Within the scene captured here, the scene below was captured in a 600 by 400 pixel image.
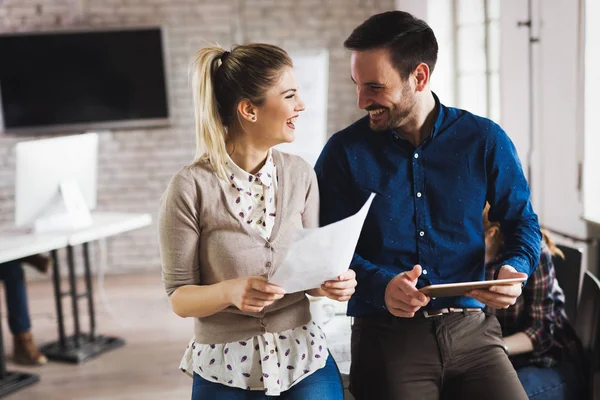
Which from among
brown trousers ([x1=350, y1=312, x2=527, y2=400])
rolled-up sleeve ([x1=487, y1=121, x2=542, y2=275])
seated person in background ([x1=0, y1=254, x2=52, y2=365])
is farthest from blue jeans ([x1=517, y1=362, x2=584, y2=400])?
seated person in background ([x1=0, y1=254, x2=52, y2=365])

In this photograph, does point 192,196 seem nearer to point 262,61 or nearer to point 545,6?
point 262,61

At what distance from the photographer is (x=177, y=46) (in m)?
5.37

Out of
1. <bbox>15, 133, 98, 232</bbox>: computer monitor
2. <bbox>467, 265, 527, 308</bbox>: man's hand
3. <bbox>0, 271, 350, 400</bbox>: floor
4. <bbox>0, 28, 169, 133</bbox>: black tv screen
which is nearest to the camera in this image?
<bbox>467, 265, 527, 308</bbox>: man's hand

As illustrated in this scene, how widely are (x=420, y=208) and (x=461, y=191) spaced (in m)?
0.12

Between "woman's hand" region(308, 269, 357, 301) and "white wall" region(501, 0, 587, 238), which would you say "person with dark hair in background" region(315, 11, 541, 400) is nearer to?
"woman's hand" region(308, 269, 357, 301)

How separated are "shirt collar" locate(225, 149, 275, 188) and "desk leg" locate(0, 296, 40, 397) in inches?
87.7

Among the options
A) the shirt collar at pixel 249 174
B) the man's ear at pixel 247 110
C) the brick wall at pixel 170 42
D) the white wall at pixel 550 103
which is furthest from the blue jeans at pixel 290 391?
the brick wall at pixel 170 42

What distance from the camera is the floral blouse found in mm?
1587

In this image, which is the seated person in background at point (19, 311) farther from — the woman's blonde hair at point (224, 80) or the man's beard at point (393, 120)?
the man's beard at point (393, 120)

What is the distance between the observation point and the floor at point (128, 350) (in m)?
3.19

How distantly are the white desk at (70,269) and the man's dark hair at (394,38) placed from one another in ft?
6.87

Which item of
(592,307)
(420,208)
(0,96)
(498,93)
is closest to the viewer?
(420,208)

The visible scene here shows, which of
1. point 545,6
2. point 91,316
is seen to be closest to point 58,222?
point 91,316

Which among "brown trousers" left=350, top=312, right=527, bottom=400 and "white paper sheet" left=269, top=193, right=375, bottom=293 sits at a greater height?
"white paper sheet" left=269, top=193, right=375, bottom=293
